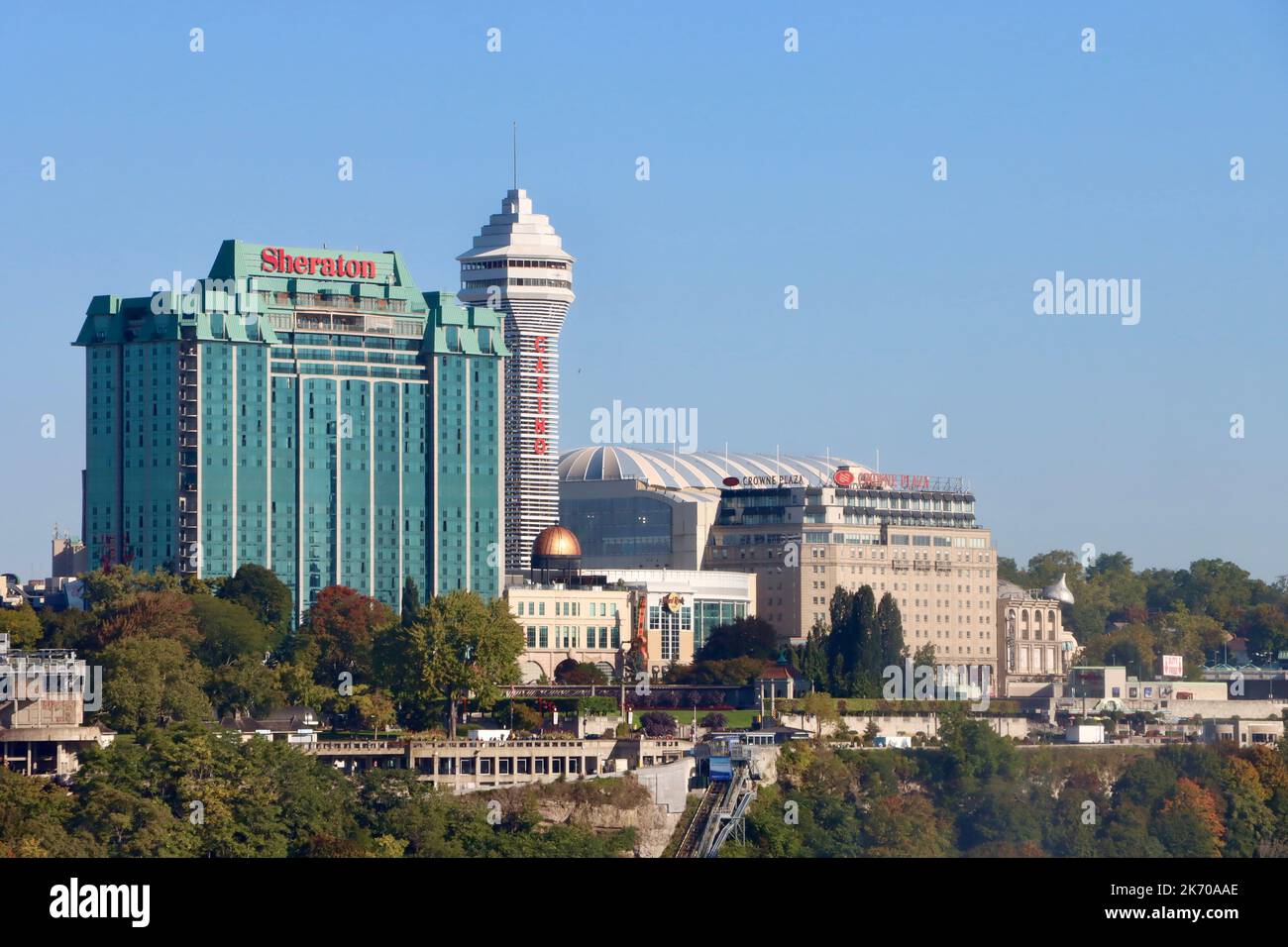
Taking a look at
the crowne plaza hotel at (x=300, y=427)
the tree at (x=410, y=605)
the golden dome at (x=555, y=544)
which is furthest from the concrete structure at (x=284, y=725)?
the golden dome at (x=555, y=544)

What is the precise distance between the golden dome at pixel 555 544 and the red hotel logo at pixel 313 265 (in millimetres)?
20751

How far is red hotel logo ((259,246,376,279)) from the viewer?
166 m

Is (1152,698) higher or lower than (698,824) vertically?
higher

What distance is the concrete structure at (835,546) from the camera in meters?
176

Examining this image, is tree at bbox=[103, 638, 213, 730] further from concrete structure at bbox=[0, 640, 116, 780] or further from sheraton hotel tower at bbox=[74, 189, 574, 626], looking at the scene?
sheraton hotel tower at bbox=[74, 189, 574, 626]

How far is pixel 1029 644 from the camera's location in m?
188

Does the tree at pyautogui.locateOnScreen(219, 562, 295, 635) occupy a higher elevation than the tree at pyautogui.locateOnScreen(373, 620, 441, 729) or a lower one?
higher

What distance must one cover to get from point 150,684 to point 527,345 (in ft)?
265

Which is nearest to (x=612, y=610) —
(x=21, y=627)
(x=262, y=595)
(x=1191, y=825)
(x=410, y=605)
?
(x=410, y=605)

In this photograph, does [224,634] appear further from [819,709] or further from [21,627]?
[819,709]

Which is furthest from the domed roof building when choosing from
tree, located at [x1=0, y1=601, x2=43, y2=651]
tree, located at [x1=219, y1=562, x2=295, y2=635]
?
tree, located at [x1=0, y1=601, x2=43, y2=651]

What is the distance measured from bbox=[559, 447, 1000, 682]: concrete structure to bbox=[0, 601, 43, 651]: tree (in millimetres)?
56069
